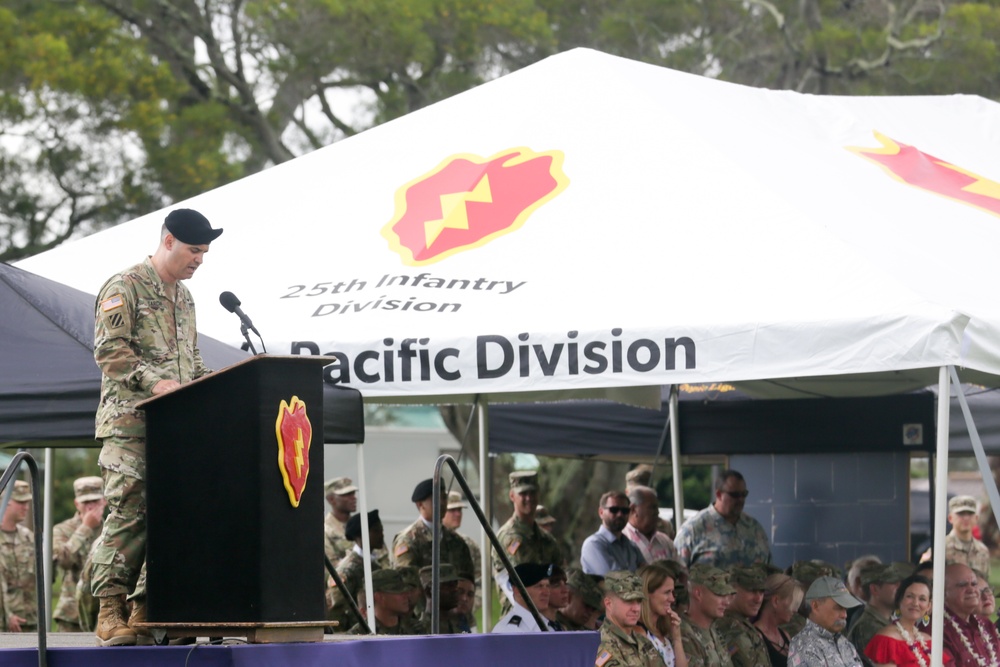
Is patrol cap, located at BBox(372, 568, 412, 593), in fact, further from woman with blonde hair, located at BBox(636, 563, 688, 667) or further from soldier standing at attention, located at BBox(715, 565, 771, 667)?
soldier standing at attention, located at BBox(715, 565, 771, 667)

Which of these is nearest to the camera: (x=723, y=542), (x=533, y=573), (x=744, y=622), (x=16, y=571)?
(x=744, y=622)

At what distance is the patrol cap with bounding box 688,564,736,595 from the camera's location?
342 inches

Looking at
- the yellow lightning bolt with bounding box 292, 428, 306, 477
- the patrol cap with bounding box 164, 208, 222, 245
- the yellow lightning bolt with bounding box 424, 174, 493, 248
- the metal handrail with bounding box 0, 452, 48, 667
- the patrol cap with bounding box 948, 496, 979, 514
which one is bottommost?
the patrol cap with bounding box 948, 496, 979, 514

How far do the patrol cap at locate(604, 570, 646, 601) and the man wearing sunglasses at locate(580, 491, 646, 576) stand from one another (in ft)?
9.94

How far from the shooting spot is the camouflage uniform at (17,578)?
1137cm

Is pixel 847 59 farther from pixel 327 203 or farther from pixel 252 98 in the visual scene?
pixel 327 203

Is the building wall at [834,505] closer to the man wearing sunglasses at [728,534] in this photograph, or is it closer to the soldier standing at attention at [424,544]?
the man wearing sunglasses at [728,534]

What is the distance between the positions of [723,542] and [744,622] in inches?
77.8

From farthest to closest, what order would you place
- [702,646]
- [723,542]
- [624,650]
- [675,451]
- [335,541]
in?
[335,541]
[675,451]
[723,542]
[702,646]
[624,650]

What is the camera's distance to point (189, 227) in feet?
18.4

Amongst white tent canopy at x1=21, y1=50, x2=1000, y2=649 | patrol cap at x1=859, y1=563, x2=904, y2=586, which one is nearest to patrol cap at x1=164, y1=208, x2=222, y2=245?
white tent canopy at x1=21, y1=50, x2=1000, y2=649

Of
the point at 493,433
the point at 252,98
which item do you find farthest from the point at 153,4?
the point at 493,433

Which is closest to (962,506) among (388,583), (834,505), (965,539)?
(965,539)

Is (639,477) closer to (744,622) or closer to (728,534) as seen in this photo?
(728,534)
